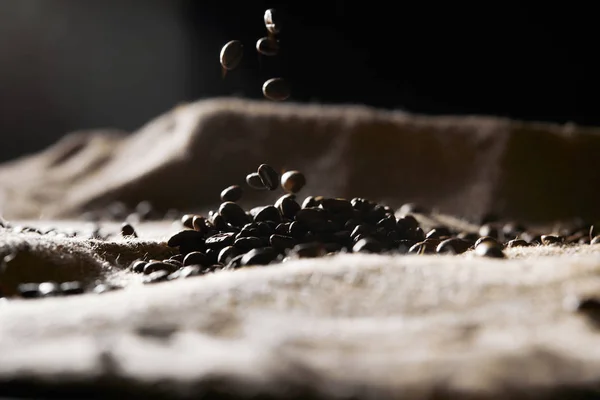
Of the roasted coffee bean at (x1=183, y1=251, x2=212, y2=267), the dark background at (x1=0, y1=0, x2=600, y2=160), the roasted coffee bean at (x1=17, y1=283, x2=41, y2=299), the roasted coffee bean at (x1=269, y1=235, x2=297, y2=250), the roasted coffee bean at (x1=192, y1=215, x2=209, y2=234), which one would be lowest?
the roasted coffee bean at (x1=17, y1=283, x2=41, y2=299)

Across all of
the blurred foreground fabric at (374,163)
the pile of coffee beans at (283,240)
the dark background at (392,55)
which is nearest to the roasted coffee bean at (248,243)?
the pile of coffee beans at (283,240)

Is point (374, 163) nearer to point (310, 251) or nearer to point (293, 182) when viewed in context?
point (293, 182)

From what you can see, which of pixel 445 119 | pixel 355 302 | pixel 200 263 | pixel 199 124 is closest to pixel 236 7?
pixel 199 124

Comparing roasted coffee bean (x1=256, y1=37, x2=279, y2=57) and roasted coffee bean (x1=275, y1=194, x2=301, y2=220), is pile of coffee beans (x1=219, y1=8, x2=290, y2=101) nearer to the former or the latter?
roasted coffee bean (x1=256, y1=37, x2=279, y2=57)

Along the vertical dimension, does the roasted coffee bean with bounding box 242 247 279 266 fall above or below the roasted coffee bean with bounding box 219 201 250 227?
below

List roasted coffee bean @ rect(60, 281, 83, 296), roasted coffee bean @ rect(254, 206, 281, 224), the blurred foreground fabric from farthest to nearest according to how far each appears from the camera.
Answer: the blurred foreground fabric < roasted coffee bean @ rect(254, 206, 281, 224) < roasted coffee bean @ rect(60, 281, 83, 296)

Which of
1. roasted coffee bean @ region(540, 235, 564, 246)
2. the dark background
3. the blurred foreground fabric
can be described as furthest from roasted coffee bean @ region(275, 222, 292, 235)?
the dark background
